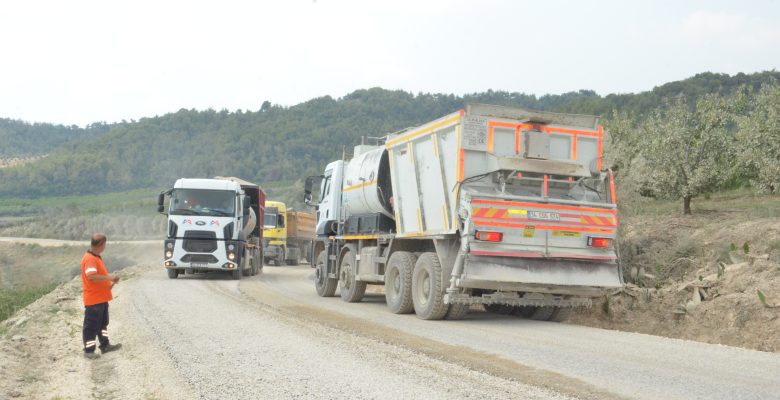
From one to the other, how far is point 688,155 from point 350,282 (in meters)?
10.9

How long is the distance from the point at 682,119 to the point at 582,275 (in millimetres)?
12591

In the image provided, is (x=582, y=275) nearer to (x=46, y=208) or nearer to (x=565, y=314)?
(x=565, y=314)

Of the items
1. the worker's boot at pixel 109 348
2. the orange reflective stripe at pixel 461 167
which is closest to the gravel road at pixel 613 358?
the orange reflective stripe at pixel 461 167

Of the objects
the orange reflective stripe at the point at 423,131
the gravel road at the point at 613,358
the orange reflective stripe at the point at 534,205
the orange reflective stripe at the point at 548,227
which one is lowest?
the gravel road at the point at 613,358

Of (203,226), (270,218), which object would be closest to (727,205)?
(203,226)

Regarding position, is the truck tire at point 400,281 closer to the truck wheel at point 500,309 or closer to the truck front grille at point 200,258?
the truck wheel at point 500,309

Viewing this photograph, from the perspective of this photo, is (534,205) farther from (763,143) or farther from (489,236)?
(763,143)

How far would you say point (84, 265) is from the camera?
8227mm

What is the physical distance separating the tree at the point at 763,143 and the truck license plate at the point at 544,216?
32.2 ft

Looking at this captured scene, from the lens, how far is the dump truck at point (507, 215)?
1077 centimetres

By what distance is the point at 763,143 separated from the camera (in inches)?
762

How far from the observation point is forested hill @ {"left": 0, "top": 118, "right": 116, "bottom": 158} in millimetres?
165250

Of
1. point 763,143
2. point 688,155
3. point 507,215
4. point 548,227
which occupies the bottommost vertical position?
point 548,227

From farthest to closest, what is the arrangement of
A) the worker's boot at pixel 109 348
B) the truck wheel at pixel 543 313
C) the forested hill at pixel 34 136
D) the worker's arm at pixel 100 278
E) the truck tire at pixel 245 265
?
the forested hill at pixel 34 136 → the truck tire at pixel 245 265 → the truck wheel at pixel 543 313 → the worker's boot at pixel 109 348 → the worker's arm at pixel 100 278
